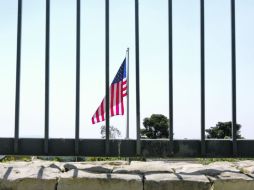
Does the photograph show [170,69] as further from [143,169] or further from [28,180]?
[28,180]

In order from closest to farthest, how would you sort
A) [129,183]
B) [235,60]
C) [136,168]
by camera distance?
[129,183] < [136,168] < [235,60]

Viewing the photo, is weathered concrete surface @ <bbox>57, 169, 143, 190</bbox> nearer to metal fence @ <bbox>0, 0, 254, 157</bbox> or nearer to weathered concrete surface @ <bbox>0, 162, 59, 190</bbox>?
weathered concrete surface @ <bbox>0, 162, 59, 190</bbox>

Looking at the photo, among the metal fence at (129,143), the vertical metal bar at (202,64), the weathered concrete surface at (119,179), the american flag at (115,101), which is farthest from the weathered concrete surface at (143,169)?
the american flag at (115,101)

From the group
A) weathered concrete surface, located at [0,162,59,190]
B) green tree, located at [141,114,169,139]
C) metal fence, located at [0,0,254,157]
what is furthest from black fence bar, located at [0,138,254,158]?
green tree, located at [141,114,169,139]

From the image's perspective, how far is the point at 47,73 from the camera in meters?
4.86

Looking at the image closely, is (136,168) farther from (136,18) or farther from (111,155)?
(136,18)

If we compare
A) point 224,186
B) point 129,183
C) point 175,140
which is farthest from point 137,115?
point 224,186

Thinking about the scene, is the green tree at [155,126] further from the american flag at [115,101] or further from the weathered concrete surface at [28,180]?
the weathered concrete surface at [28,180]

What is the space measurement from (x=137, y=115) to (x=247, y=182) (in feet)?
4.03

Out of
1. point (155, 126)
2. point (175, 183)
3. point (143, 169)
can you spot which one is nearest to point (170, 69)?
point (143, 169)

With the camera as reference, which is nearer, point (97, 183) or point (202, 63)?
point (97, 183)

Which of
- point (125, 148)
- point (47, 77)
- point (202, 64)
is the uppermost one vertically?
point (202, 64)

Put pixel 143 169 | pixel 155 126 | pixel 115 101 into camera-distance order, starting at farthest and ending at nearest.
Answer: pixel 155 126, pixel 115 101, pixel 143 169

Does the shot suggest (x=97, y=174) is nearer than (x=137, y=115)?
Yes
